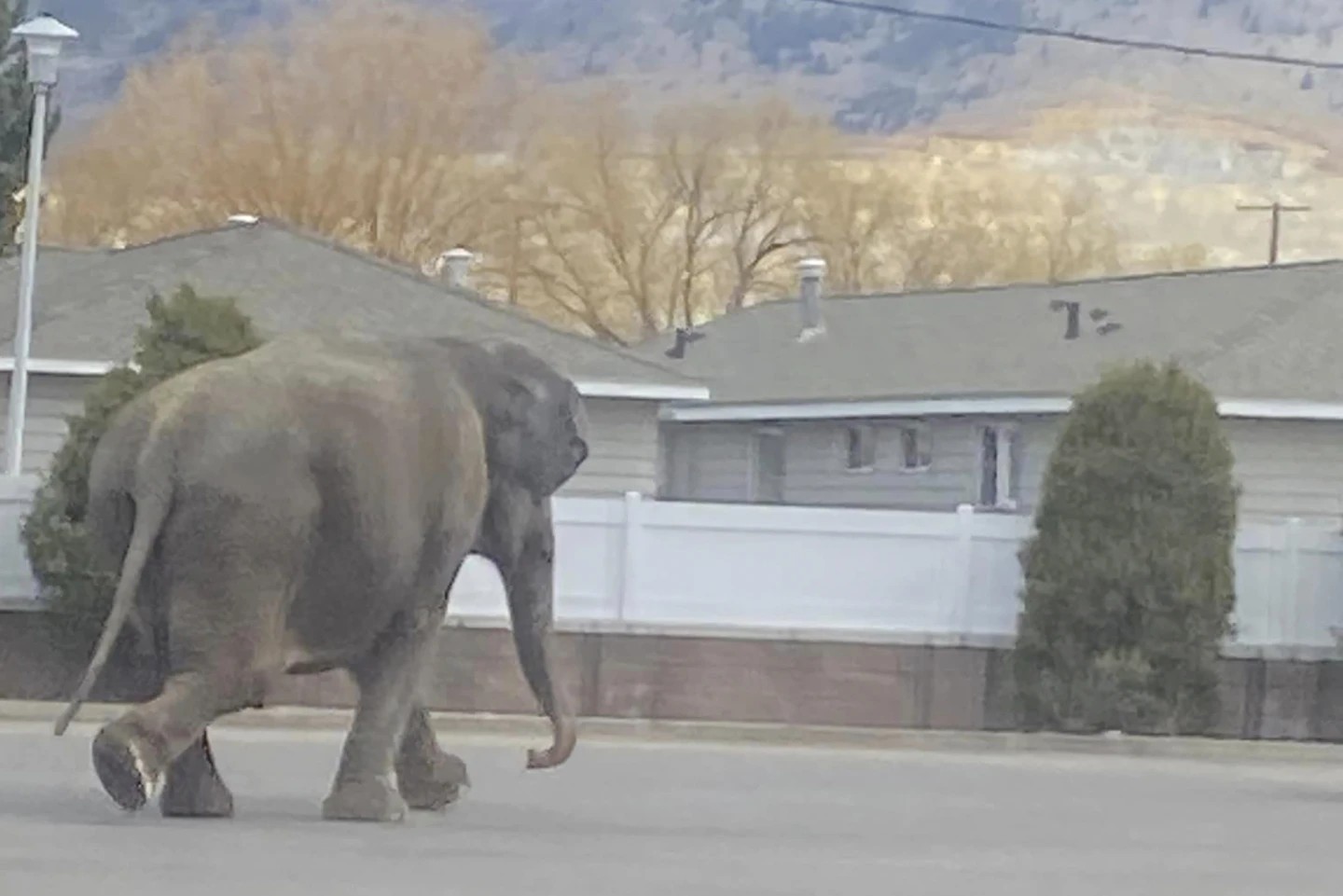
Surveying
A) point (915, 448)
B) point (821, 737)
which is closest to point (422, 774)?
point (821, 737)

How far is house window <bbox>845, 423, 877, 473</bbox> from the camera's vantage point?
43.4m

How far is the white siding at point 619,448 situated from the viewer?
1448 inches

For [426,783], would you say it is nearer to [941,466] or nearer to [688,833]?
[688,833]

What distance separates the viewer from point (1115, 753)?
27344mm

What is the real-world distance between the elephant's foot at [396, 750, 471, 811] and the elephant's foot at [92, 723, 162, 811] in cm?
226

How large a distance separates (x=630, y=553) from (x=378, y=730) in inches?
542

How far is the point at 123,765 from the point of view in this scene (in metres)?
14.7

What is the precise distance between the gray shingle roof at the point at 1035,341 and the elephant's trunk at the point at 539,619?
68.8 feet

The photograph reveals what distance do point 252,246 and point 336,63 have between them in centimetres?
3301

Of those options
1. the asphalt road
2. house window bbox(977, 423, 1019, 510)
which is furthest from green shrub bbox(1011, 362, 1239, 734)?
house window bbox(977, 423, 1019, 510)

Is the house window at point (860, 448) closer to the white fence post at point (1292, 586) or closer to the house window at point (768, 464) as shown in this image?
the house window at point (768, 464)

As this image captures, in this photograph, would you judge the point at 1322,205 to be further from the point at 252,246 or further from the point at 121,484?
the point at 121,484

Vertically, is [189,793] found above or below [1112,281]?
below

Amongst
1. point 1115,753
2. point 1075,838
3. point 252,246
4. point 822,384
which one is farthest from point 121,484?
point 822,384
